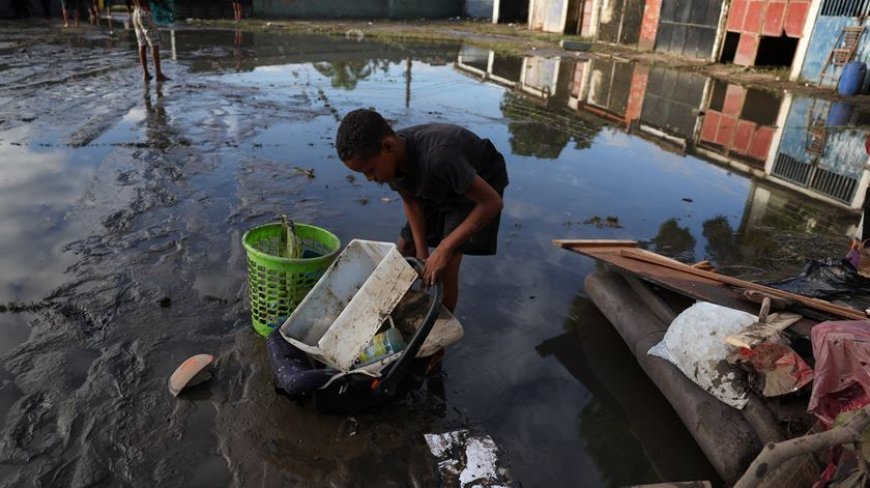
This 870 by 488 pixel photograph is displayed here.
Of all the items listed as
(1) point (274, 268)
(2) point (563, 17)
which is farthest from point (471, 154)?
(2) point (563, 17)

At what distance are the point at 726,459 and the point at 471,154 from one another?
1901 mm

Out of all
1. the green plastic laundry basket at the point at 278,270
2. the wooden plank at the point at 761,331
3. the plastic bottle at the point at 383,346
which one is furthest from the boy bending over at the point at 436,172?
the wooden plank at the point at 761,331

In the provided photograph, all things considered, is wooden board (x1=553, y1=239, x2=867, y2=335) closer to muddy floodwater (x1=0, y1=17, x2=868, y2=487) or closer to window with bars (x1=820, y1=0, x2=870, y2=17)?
A: muddy floodwater (x1=0, y1=17, x2=868, y2=487)

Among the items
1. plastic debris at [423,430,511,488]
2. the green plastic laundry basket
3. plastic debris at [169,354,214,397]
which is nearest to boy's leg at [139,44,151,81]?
the green plastic laundry basket

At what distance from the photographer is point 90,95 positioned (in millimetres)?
9414

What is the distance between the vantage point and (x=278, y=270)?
295cm

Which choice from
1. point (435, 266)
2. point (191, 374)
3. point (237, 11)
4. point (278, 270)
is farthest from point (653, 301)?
point (237, 11)

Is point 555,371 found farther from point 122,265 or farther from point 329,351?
point 122,265

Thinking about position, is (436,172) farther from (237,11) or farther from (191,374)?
(237,11)

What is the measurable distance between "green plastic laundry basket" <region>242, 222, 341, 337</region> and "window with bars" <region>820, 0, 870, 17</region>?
16.2 m

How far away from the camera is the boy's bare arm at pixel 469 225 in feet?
8.76

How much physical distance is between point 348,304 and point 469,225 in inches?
29.1

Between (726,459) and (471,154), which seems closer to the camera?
(726,459)

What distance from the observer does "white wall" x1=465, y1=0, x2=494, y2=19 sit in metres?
35.8
